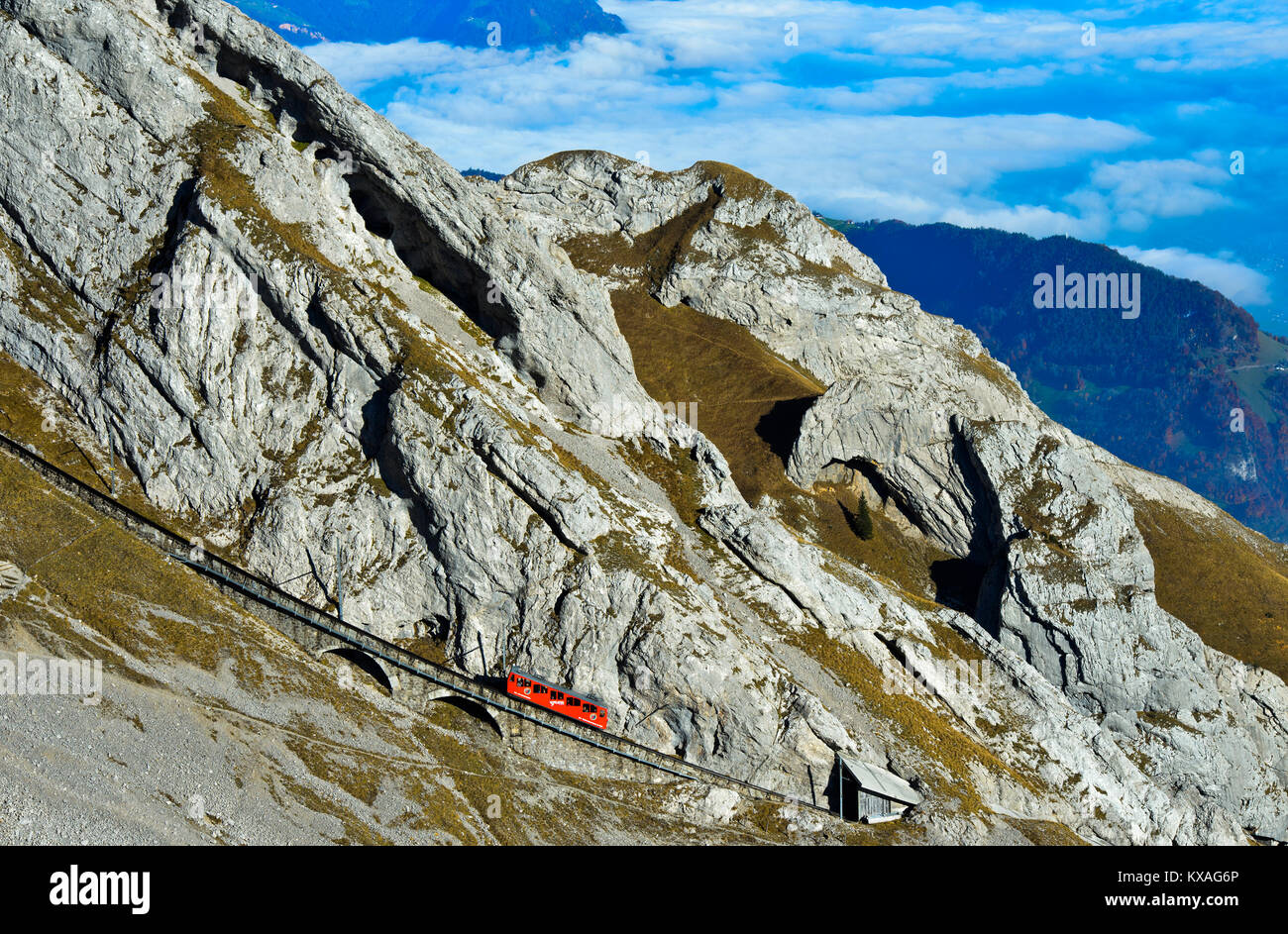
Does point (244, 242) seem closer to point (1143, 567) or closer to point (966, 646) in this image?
point (966, 646)

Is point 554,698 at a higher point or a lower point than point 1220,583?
lower

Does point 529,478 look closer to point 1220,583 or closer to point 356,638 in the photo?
point 356,638

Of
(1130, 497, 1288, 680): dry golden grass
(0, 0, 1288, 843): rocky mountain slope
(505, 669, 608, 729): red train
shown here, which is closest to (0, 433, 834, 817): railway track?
(505, 669, 608, 729): red train

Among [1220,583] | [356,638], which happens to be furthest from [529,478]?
[1220,583]

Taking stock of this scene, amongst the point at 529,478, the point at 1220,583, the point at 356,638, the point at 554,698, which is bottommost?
the point at 554,698

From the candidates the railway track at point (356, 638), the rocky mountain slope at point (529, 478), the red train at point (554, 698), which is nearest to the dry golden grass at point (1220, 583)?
the rocky mountain slope at point (529, 478)

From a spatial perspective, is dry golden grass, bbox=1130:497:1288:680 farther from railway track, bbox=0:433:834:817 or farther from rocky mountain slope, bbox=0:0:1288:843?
railway track, bbox=0:433:834:817
